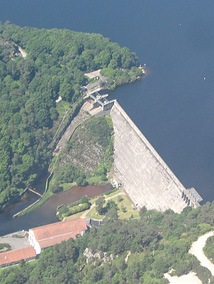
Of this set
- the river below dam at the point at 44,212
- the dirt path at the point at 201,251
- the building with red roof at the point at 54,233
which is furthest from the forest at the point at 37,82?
the dirt path at the point at 201,251

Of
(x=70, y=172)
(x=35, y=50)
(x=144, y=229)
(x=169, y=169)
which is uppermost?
(x=35, y=50)

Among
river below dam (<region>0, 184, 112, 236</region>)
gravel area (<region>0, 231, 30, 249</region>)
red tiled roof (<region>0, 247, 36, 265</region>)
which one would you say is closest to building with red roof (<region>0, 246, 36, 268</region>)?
red tiled roof (<region>0, 247, 36, 265</region>)

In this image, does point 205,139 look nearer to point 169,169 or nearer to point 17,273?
point 169,169

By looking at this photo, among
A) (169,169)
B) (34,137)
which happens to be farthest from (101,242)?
(34,137)

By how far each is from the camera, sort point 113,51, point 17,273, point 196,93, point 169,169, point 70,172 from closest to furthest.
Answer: point 17,273, point 169,169, point 70,172, point 196,93, point 113,51

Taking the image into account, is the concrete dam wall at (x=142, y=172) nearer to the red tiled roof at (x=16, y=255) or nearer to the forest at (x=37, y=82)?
the forest at (x=37, y=82)

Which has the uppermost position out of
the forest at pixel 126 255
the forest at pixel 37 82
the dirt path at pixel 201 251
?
the forest at pixel 37 82
